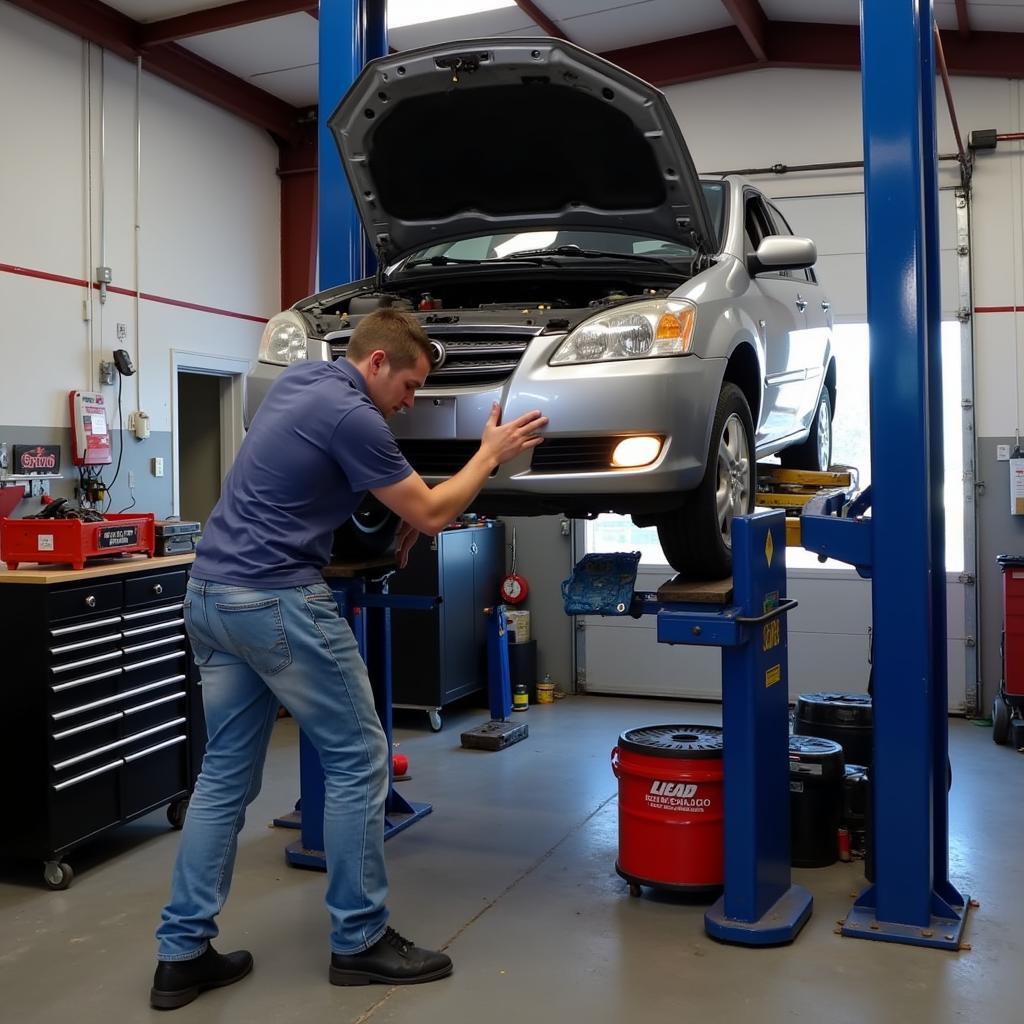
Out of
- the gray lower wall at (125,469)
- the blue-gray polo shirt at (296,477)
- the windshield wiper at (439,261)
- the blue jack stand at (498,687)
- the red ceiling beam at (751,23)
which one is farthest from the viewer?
the red ceiling beam at (751,23)

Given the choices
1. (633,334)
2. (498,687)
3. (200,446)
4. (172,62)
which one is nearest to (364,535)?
(633,334)

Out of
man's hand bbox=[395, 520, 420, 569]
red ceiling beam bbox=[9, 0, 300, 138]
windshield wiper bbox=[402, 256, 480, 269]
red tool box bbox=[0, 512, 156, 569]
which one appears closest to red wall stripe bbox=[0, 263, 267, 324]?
red ceiling beam bbox=[9, 0, 300, 138]

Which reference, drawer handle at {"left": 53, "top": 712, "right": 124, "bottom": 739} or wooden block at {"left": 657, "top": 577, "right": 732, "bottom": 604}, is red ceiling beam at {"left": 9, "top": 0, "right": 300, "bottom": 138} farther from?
wooden block at {"left": 657, "top": 577, "right": 732, "bottom": 604}

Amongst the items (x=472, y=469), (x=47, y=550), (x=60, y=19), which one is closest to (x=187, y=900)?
(x=472, y=469)

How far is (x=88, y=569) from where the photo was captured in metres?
4.05

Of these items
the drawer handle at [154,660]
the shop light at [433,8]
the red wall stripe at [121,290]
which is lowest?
the drawer handle at [154,660]

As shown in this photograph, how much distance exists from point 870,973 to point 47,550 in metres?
3.06

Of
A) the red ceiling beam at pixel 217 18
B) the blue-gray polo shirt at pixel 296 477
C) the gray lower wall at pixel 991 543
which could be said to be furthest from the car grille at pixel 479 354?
the gray lower wall at pixel 991 543

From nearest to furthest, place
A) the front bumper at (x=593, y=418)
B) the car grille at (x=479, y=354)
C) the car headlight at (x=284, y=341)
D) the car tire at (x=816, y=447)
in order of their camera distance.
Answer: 1. the front bumper at (x=593, y=418)
2. the car grille at (x=479, y=354)
3. the car headlight at (x=284, y=341)
4. the car tire at (x=816, y=447)

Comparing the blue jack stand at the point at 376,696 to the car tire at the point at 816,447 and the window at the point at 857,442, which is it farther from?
the window at the point at 857,442

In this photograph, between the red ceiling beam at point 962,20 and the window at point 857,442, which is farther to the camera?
the window at point 857,442

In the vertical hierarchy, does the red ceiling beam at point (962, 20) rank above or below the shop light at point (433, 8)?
below

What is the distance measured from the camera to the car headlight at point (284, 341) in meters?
3.45

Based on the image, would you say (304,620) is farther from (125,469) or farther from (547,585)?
(547,585)
